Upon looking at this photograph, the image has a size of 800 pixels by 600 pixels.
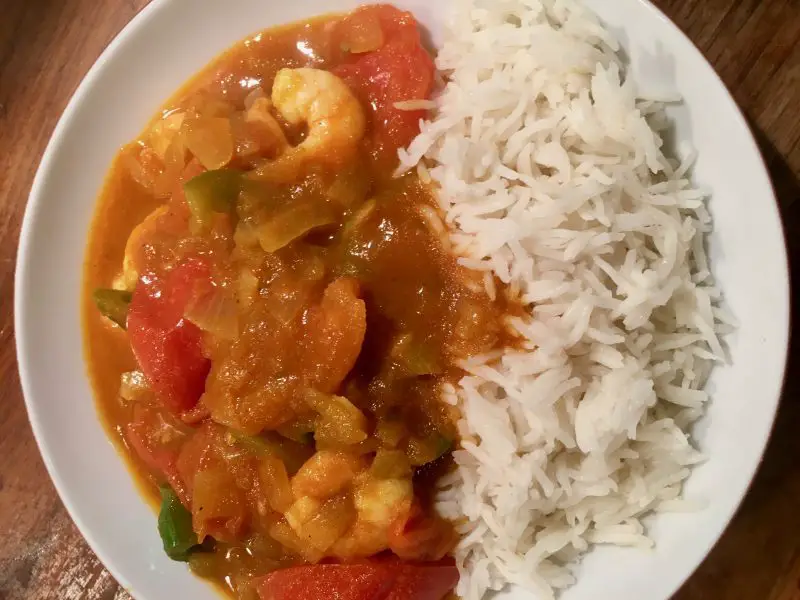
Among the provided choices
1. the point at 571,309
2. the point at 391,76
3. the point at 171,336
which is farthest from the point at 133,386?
the point at 571,309

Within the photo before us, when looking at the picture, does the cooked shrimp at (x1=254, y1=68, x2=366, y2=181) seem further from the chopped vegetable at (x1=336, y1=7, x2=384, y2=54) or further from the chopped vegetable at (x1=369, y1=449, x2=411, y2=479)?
the chopped vegetable at (x1=369, y1=449, x2=411, y2=479)

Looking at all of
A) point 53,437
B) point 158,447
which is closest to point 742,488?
point 158,447

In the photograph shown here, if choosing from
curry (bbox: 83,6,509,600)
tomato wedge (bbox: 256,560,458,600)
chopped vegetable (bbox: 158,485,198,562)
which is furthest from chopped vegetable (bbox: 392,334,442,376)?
chopped vegetable (bbox: 158,485,198,562)

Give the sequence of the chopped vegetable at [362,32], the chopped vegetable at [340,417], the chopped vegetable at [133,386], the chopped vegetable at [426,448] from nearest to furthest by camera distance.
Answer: the chopped vegetable at [340,417] < the chopped vegetable at [426,448] < the chopped vegetable at [362,32] < the chopped vegetable at [133,386]

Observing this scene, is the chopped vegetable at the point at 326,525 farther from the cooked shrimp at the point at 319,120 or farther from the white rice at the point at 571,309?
the cooked shrimp at the point at 319,120

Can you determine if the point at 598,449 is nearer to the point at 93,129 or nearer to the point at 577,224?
the point at 577,224

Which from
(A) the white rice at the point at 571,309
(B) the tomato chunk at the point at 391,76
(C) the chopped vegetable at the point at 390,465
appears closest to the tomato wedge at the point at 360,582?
(A) the white rice at the point at 571,309
